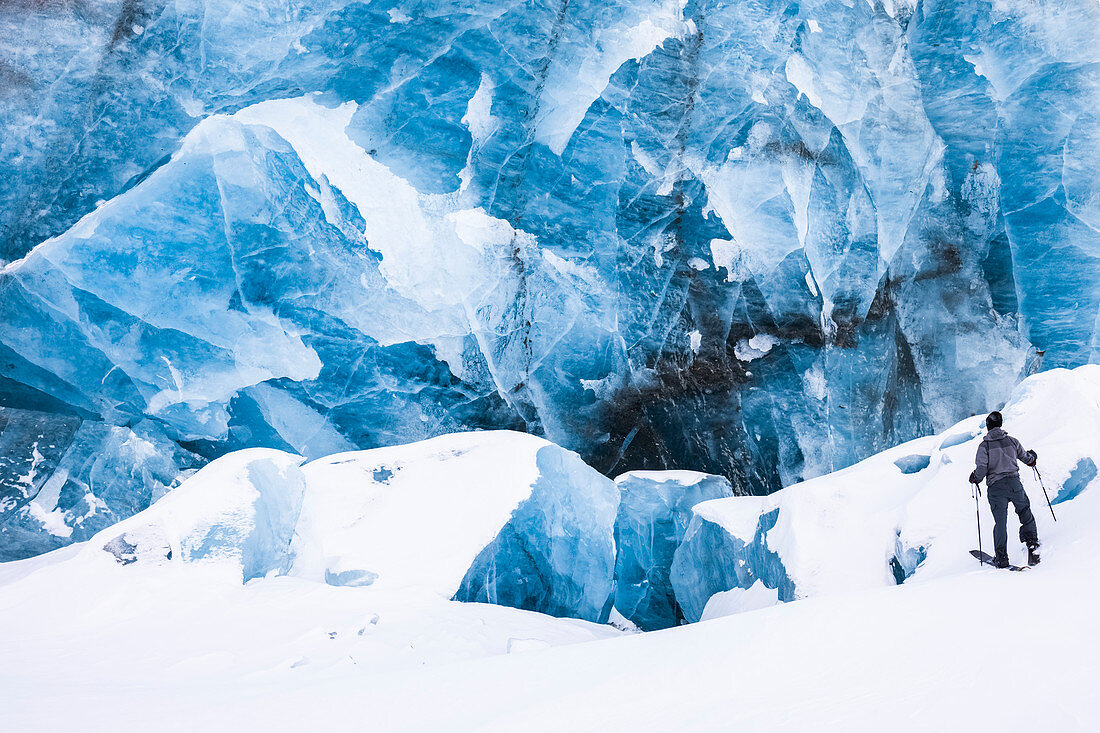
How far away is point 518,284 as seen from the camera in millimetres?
8570

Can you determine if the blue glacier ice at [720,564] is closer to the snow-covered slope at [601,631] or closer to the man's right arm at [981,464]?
the snow-covered slope at [601,631]

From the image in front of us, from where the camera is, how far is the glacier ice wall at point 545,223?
7.38 meters

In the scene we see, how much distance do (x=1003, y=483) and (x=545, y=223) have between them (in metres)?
5.38

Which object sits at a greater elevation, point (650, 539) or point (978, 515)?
point (978, 515)

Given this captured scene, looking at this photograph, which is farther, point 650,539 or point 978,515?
point 650,539

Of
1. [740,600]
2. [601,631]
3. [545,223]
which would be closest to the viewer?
[601,631]

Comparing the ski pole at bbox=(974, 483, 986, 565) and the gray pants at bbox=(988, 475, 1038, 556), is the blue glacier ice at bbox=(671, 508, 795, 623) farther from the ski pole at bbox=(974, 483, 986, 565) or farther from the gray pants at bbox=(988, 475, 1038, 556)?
the gray pants at bbox=(988, 475, 1038, 556)

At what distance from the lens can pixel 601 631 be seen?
21.1ft

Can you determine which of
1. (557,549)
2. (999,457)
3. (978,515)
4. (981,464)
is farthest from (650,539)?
(999,457)

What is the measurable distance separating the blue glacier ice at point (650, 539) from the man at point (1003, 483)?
389cm

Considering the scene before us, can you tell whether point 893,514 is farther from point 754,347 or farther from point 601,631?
point 754,347

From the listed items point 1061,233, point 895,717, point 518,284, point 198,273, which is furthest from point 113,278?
point 1061,233

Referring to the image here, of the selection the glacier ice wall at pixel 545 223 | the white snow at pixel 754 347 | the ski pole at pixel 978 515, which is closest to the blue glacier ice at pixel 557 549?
the glacier ice wall at pixel 545 223

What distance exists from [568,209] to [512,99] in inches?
53.3
